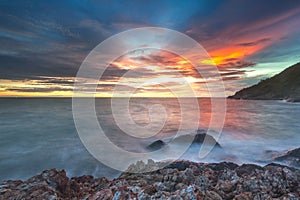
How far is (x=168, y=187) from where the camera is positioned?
13.9 feet

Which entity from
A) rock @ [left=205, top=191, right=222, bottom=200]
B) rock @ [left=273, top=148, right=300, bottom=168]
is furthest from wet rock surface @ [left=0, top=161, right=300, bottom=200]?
rock @ [left=273, top=148, right=300, bottom=168]

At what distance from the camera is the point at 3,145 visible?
13.7 m

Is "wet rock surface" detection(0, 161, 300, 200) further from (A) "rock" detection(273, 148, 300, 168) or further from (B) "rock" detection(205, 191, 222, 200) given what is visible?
(A) "rock" detection(273, 148, 300, 168)

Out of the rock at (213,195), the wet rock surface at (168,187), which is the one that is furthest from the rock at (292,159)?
the rock at (213,195)

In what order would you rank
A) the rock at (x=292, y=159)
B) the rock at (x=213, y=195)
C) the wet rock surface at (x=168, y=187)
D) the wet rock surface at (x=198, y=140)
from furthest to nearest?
1. the wet rock surface at (x=198, y=140)
2. the rock at (x=292, y=159)
3. the rock at (x=213, y=195)
4. the wet rock surface at (x=168, y=187)

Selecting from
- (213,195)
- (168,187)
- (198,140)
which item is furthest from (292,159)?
(168,187)

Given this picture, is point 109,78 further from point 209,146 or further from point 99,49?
point 209,146

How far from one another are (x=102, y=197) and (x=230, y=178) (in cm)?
336

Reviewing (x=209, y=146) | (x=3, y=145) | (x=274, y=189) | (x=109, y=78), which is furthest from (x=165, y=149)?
(x=3, y=145)

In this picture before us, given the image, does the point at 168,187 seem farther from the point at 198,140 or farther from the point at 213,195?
the point at 198,140

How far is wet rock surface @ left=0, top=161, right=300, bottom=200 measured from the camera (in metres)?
3.43

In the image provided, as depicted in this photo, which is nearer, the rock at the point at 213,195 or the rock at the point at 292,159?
the rock at the point at 213,195

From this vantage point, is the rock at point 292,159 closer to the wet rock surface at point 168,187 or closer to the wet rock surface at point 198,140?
the wet rock surface at point 198,140

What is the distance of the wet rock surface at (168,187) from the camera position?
11.3 ft
